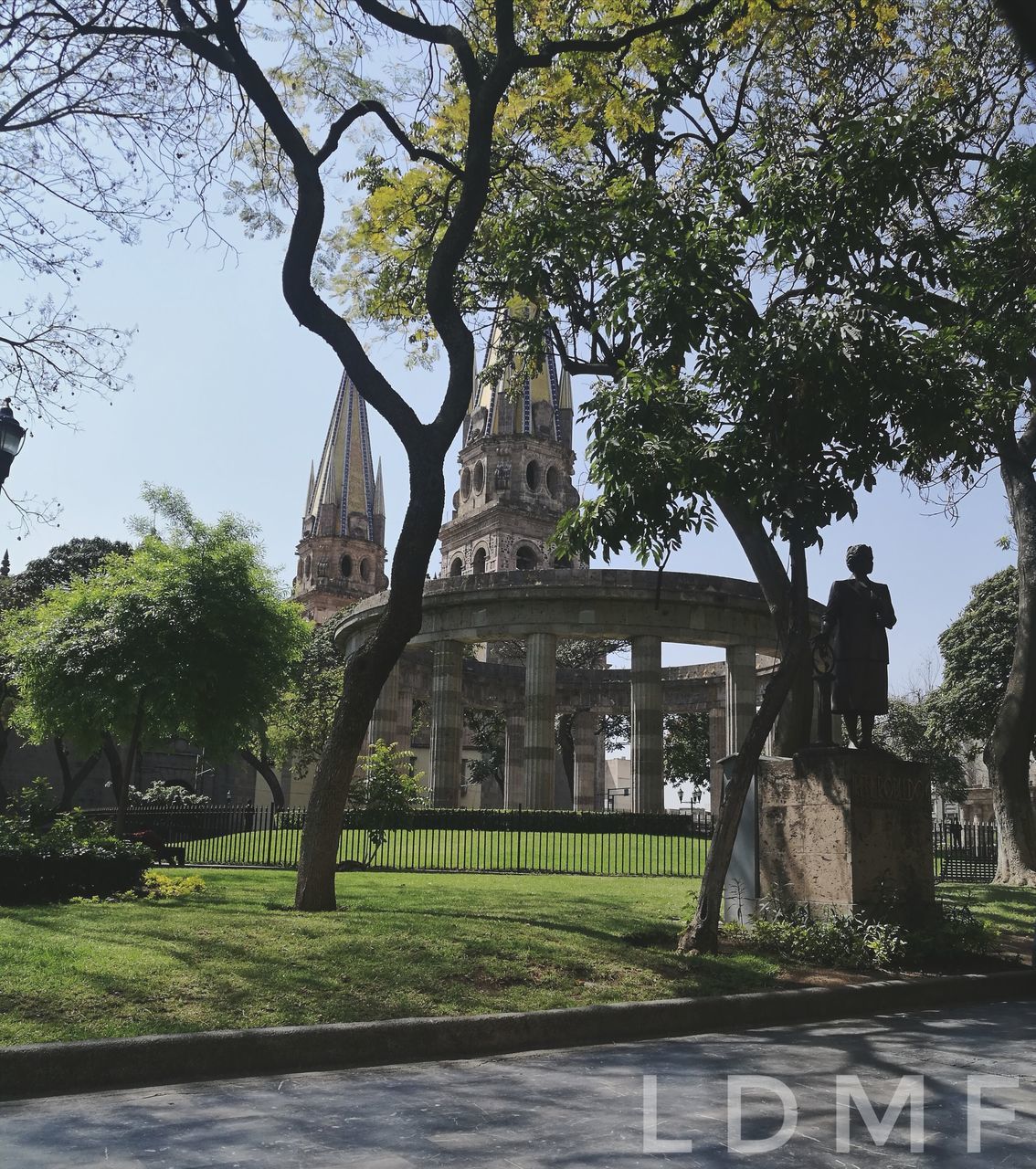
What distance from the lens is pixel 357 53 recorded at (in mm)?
13914

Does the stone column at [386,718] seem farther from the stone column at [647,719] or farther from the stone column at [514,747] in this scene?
the stone column at [514,747]

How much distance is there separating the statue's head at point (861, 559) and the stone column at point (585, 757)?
35005 mm

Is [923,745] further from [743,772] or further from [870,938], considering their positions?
[743,772]

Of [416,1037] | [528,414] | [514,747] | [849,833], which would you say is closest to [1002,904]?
[849,833]

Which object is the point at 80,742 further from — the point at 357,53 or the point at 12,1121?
the point at 12,1121

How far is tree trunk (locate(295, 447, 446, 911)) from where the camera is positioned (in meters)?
11.6

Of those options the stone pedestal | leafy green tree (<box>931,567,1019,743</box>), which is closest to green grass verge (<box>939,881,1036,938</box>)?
the stone pedestal

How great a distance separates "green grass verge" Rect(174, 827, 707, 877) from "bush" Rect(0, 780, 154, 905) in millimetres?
8647

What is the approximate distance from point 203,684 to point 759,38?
15758 mm

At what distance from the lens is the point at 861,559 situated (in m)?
12.3

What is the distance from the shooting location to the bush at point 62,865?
12.0 metres

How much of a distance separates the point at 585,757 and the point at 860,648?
35488mm

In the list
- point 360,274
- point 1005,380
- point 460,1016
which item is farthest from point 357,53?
point 460,1016

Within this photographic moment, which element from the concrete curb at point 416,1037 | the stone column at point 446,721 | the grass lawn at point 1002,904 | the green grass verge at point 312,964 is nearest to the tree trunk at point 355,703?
the green grass verge at point 312,964
